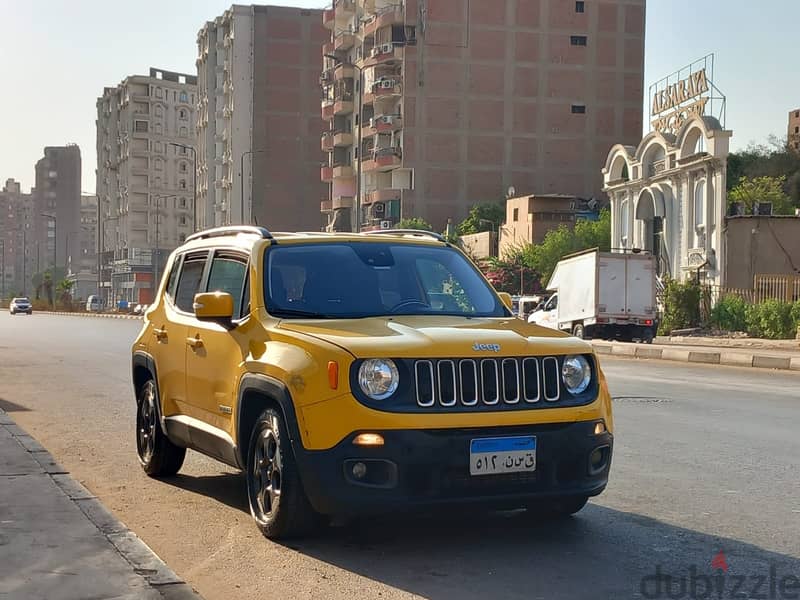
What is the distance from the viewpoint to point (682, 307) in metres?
42.0

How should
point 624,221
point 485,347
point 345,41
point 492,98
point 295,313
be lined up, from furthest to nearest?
point 345,41 < point 492,98 < point 624,221 < point 295,313 < point 485,347

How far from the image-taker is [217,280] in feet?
25.0

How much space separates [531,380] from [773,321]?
33.2 metres

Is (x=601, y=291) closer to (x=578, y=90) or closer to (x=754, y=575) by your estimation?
(x=754, y=575)

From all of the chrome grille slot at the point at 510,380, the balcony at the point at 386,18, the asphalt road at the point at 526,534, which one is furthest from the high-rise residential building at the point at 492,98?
the chrome grille slot at the point at 510,380

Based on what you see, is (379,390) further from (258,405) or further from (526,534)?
(526,534)

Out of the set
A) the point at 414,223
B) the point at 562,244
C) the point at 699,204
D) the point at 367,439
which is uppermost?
the point at 414,223

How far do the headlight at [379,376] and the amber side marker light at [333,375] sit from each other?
121mm

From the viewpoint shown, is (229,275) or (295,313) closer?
(295,313)

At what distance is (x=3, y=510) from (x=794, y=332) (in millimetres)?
33532

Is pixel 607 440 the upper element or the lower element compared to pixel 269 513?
upper

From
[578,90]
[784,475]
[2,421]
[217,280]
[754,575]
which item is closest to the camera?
[754,575]

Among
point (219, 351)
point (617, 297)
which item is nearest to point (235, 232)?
point (219, 351)

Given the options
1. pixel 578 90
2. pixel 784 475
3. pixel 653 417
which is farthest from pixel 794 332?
pixel 578 90
